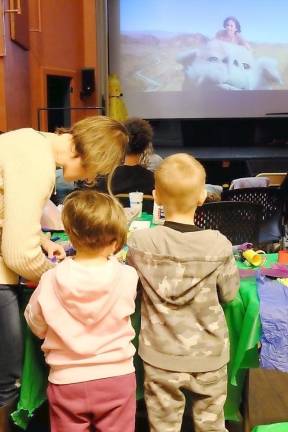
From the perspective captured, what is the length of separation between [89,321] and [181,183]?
472 mm

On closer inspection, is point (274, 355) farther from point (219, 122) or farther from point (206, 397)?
point (219, 122)

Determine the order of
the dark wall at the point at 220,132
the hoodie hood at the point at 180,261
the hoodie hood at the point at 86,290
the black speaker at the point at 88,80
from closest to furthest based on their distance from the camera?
the hoodie hood at the point at 86,290, the hoodie hood at the point at 180,261, the black speaker at the point at 88,80, the dark wall at the point at 220,132

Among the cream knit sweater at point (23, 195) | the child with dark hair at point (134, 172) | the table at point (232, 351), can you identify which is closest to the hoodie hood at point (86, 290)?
the cream knit sweater at point (23, 195)

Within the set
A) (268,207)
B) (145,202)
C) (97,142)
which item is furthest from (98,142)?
(268,207)

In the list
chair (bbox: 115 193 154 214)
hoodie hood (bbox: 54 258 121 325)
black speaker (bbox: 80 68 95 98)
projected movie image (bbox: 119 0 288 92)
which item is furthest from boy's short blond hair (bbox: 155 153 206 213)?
projected movie image (bbox: 119 0 288 92)

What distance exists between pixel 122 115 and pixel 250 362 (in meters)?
5.31

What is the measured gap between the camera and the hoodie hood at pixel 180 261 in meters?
1.44

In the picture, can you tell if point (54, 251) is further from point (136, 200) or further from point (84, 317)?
point (136, 200)

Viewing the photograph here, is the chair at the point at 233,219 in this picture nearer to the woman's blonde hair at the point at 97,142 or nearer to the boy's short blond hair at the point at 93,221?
the woman's blonde hair at the point at 97,142

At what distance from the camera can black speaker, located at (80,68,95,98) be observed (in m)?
6.11

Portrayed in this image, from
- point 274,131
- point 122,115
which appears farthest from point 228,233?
point 274,131

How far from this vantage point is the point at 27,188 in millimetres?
1376

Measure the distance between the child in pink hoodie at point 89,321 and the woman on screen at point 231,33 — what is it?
18.4 feet

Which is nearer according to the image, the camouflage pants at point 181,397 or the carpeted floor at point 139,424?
the camouflage pants at point 181,397
